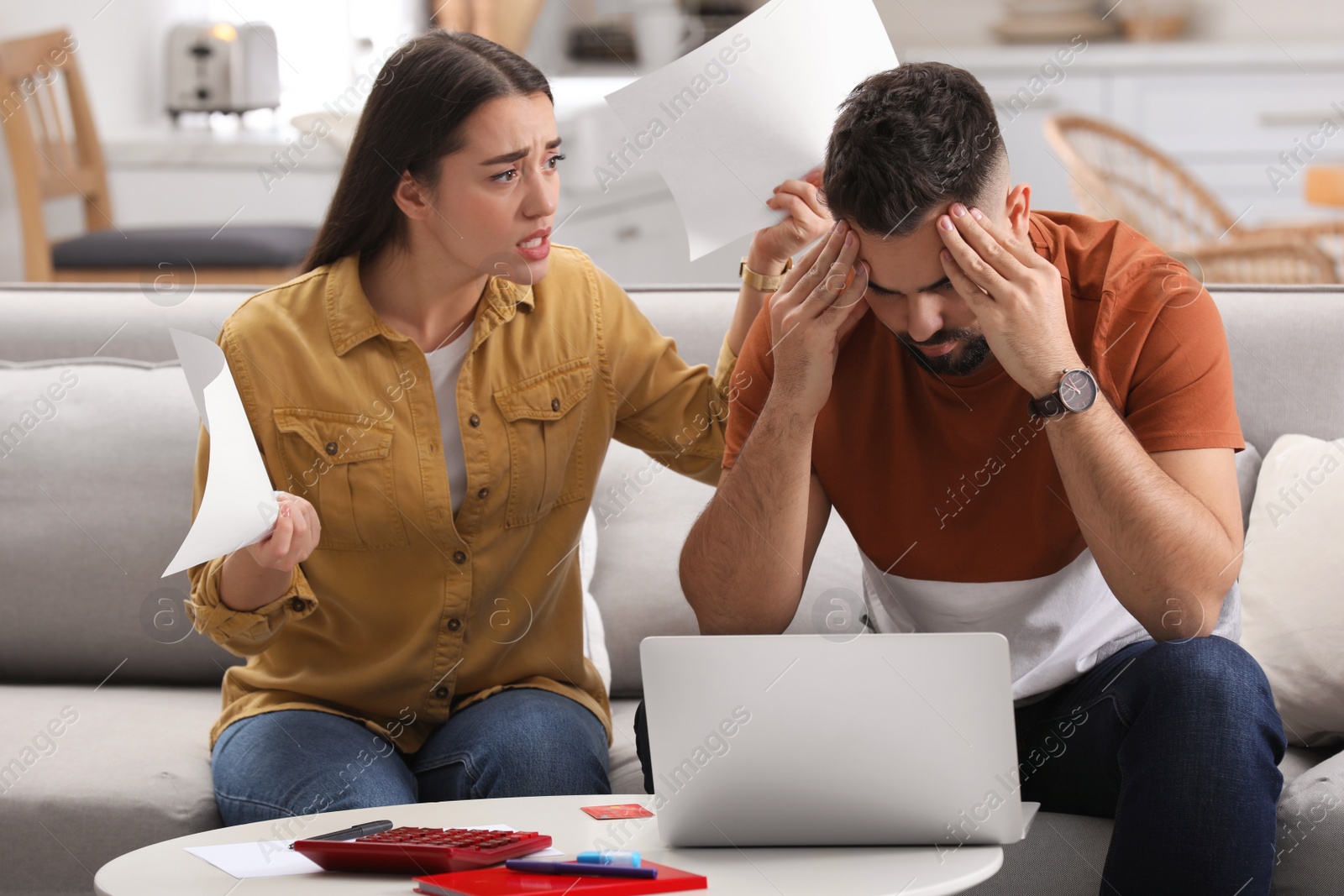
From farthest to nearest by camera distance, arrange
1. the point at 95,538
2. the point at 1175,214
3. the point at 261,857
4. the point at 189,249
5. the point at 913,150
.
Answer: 1. the point at 1175,214
2. the point at 189,249
3. the point at 95,538
4. the point at 913,150
5. the point at 261,857

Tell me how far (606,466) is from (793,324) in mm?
593

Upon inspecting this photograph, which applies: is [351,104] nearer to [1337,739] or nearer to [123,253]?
[123,253]

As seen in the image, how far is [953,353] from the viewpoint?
4.08 ft

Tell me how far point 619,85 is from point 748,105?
118 inches

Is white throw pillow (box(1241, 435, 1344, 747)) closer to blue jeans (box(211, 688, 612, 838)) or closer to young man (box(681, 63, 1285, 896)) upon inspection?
young man (box(681, 63, 1285, 896))

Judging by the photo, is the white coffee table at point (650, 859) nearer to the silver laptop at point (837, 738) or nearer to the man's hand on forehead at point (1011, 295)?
the silver laptop at point (837, 738)

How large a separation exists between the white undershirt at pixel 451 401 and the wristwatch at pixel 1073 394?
0.60m

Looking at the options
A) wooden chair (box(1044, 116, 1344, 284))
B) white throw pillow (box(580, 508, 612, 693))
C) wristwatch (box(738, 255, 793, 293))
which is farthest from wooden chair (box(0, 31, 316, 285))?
wristwatch (box(738, 255, 793, 293))

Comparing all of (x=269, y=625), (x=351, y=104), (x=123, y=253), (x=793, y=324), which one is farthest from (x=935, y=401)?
(x=351, y=104)

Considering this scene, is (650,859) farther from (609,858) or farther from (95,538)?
(95,538)

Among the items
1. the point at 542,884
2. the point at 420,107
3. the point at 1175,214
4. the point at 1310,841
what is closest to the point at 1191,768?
the point at 1310,841

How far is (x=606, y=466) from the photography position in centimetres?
177

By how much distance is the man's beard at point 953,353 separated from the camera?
1.21 meters

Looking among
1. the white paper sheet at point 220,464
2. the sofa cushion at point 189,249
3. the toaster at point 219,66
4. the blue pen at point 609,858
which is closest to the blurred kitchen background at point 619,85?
the toaster at point 219,66
